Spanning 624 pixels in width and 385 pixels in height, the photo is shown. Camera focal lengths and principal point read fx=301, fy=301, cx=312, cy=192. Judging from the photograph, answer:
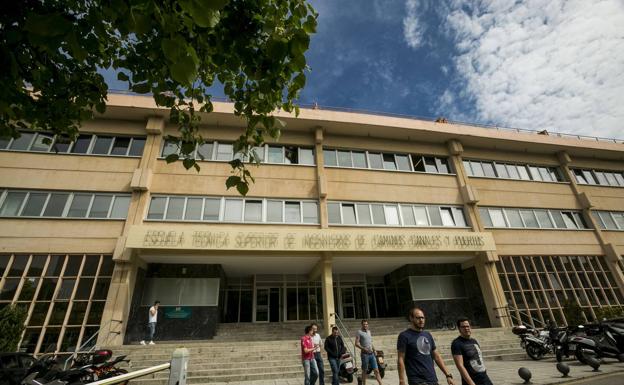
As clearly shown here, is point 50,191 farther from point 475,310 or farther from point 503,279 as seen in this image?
point 503,279

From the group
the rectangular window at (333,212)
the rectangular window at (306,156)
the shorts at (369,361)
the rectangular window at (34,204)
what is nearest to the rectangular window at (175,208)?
the rectangular window at (34,204)

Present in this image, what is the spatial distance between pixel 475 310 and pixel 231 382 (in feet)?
41.0

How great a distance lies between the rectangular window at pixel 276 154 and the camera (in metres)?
15.9

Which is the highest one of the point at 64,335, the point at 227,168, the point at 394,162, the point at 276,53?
the point at 394,162

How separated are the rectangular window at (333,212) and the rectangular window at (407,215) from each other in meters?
3.47

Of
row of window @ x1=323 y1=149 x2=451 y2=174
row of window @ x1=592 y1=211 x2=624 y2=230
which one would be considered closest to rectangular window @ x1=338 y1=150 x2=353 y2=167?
row of window @ x1=323 y1=149 x2=451 y2=174

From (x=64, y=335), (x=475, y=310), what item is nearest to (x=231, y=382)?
(x=64, y=335)

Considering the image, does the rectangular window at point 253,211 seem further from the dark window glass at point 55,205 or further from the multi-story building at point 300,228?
the dark window glass at point 55,205

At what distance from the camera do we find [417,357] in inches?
161

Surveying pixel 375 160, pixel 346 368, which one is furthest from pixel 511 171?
pixel 346 368

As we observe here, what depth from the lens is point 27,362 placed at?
25.7ft

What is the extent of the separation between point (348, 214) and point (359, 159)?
3524mm

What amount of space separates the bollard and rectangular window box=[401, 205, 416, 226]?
13799 mm

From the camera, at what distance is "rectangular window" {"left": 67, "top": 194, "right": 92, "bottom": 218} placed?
1306 centimetres
